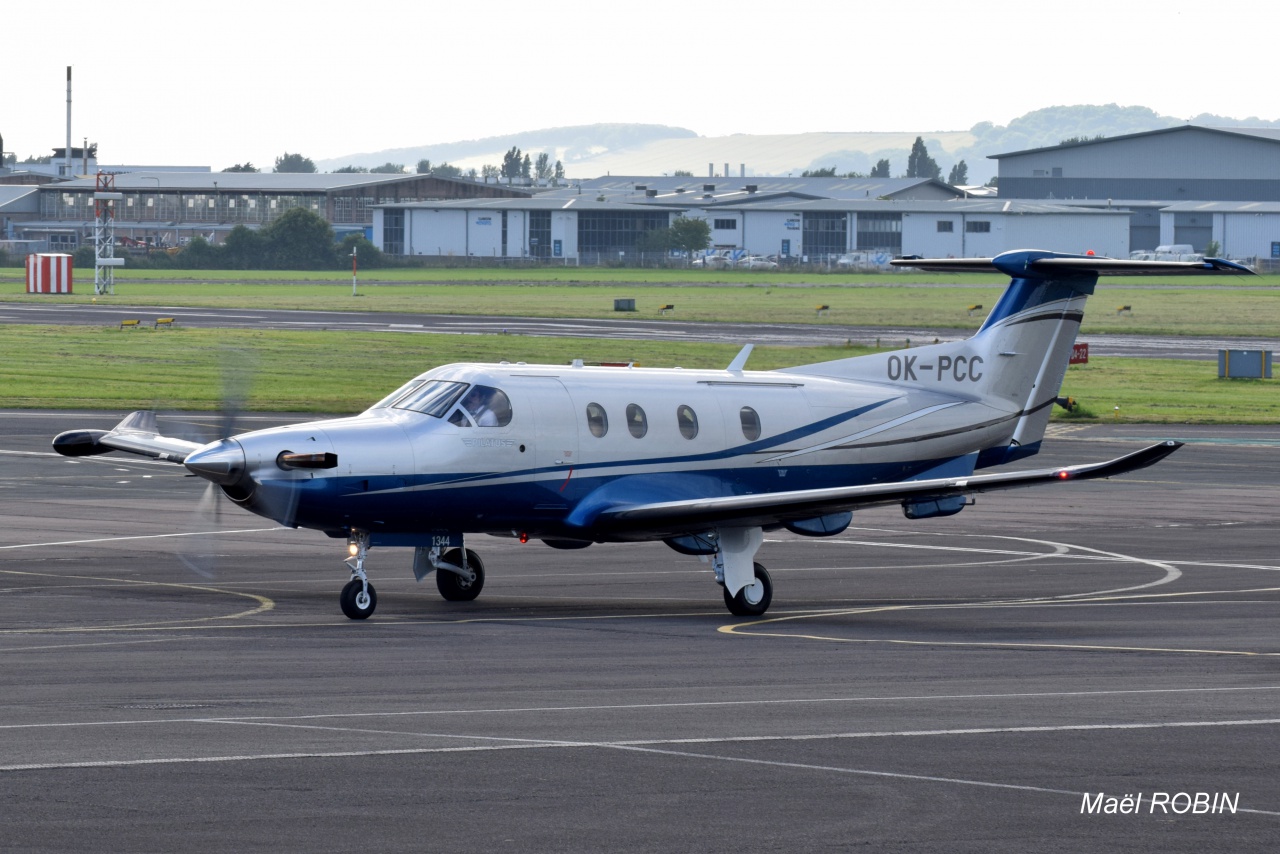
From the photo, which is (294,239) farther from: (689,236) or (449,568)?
(449,568)

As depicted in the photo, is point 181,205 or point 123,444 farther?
point 181,205

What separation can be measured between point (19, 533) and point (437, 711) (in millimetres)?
14633

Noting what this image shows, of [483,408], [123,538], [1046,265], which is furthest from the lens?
[123,538]

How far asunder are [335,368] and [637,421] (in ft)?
126

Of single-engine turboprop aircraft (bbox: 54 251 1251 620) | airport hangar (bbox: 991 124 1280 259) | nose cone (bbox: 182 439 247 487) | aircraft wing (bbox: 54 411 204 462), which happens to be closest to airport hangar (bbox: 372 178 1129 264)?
airport hangar (bbox: 991 124 1280 259)

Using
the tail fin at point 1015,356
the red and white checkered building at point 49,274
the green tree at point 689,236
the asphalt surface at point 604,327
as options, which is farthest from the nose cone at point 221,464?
the green tree at point 689,236

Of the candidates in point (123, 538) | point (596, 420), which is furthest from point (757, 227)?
point (596, 420)

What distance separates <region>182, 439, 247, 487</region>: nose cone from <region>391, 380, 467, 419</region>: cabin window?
256cm

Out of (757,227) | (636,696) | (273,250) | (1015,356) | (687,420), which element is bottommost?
(636,696)

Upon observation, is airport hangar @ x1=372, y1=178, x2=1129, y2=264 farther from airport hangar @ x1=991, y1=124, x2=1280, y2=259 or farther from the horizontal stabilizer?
the horizontal stabilizer

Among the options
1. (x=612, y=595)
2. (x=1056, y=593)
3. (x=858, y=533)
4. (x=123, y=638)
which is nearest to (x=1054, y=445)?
(x=858, y=533)

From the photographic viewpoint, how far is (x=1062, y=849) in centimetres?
1050

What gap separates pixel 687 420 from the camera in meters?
22.2

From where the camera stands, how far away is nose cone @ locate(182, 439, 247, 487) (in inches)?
746
